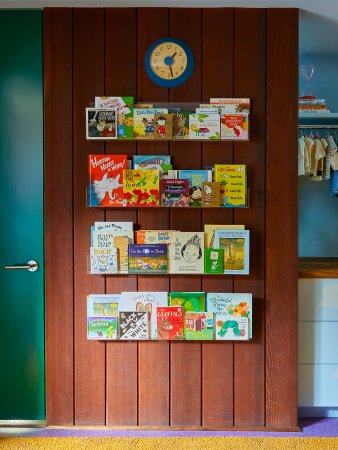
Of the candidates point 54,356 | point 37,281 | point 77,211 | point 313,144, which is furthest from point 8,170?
point 313,144

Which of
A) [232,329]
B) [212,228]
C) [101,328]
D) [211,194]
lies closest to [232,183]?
[211,194]

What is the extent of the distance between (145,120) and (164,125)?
0.34 feet

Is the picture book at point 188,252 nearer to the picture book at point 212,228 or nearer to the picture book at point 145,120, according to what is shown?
the picture book at point 212,228

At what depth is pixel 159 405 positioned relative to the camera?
2.60 metres

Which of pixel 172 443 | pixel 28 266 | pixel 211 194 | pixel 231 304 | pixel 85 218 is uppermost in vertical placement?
pixel 211 194

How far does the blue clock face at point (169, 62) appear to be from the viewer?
2.53 meters

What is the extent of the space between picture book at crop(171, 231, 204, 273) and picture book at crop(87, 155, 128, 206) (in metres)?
0.37

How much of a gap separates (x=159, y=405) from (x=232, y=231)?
1.01 metres

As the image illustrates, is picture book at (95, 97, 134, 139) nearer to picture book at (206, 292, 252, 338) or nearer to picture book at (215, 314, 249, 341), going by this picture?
picture book at (206, 292, 252, 338)

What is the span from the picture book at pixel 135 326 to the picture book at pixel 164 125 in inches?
36.7

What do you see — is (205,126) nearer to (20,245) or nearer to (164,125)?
(164,125)

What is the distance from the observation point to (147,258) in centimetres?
250

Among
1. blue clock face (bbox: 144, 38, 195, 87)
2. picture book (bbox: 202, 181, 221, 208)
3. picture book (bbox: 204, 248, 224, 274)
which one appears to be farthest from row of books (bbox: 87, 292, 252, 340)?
blue clock face (bbox: 144, 38, 195, 87)

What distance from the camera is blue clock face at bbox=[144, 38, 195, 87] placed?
253 cm
